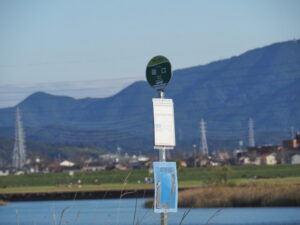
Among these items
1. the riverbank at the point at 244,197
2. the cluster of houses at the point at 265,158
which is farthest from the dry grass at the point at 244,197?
the cluster of houses at the point at 265,158

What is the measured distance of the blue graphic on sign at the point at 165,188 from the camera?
8289 mm

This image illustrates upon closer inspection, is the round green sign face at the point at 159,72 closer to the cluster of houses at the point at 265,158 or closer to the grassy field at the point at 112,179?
the grassy field at the point at 112,179

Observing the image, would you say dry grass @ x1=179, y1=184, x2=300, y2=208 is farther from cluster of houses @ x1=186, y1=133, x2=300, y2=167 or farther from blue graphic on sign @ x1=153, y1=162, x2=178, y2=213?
cluster of houses @ x1=186, y1=133, x2=300, y2=167

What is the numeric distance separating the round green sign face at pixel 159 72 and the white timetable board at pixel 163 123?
36 cm

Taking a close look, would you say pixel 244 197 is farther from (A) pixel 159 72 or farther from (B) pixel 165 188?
(B) pixel 165 188

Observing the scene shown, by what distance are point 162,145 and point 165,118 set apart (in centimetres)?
28

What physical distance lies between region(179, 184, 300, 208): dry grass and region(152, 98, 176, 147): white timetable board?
26.1 meters

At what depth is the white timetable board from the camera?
8523 mm

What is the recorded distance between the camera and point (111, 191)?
58281mm

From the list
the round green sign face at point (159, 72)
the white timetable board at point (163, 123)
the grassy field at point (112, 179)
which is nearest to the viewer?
the white timetable board at point (163, 123)

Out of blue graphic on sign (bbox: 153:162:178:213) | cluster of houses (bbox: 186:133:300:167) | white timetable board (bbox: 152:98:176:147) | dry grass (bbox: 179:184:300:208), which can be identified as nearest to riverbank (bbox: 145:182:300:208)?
dry grass (bbox: 179:184:300:208)

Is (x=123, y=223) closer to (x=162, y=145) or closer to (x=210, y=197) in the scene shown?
(x=210, y=197)

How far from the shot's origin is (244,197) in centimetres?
3619

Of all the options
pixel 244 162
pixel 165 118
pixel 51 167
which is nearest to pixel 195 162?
pixel 244 162
